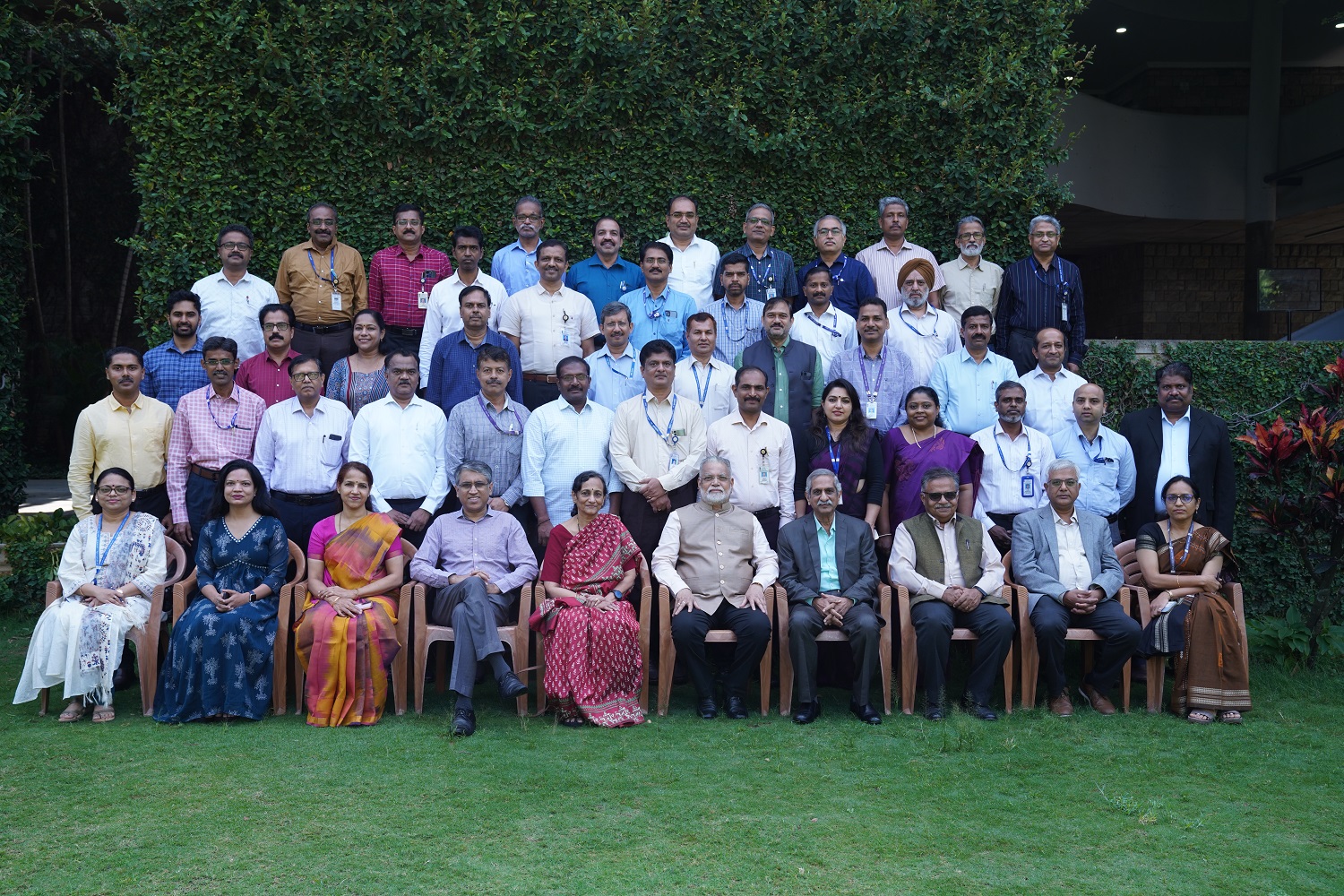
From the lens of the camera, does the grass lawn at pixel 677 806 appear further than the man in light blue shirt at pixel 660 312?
No

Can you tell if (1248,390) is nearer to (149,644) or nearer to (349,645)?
(349,645)

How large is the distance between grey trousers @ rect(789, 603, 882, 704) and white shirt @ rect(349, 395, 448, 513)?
201cm

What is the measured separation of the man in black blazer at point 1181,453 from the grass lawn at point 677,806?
4.17 ft

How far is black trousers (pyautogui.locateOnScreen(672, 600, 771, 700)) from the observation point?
520cm

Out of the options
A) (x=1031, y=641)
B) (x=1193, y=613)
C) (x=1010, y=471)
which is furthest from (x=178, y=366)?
(x=1193, y=613)

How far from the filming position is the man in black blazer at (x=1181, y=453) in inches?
239

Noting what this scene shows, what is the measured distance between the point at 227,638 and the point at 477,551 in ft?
3.98

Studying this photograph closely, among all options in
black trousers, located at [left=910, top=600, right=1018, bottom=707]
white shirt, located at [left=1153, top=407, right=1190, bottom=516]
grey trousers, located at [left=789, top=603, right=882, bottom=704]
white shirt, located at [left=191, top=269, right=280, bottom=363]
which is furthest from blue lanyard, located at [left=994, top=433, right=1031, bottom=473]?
white shirt, located at [left=191, top=269, right=280, bottom=363]

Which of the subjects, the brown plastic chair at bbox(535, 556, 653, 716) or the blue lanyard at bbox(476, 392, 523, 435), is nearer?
the brown plastic chair at bbox(535, 556, 653, 716)

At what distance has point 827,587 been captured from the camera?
5441 millimetres

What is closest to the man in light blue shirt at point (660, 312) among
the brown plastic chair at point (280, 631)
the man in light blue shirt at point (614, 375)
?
the man in light blue shirt at point (614, 375)

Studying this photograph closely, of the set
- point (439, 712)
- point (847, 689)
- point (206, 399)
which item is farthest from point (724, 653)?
point (206, 399)

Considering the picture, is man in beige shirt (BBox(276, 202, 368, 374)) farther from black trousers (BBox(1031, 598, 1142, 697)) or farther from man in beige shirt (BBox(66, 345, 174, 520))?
black trousers (BBox(1031, 598, 1142, 697))

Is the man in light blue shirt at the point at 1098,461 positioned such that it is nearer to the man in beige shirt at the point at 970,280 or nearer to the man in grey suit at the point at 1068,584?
the man in grey suit at the point at 1068,584
